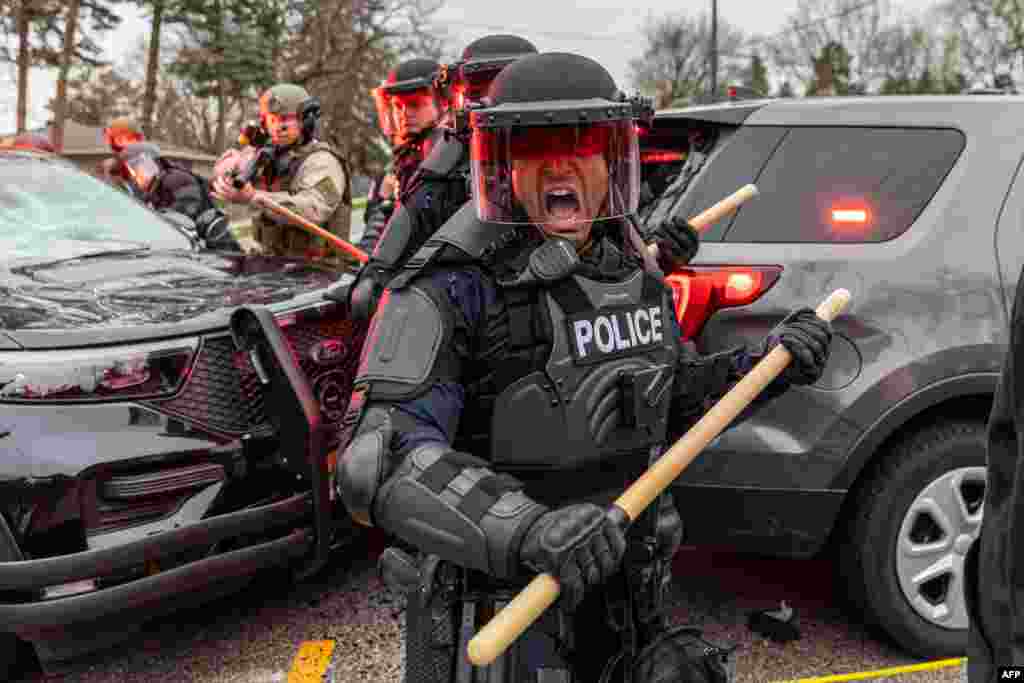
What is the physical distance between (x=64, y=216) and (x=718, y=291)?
2690 mm

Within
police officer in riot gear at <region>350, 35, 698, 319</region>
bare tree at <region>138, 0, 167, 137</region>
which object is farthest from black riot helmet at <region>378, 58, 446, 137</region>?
bare tree at <region>138, 0, 167, 137</region>

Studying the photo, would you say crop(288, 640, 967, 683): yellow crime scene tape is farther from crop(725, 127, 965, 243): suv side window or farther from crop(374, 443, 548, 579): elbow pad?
crop(374, 443, 548, 579): elbow pad

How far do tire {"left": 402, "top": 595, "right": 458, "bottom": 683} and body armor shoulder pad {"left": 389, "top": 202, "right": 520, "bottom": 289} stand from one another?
2.02 ft

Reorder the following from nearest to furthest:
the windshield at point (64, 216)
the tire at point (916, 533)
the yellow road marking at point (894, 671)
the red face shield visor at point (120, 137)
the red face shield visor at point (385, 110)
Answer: the yellow road marking at point (894, 671), the tire at point (916, 533), the windshield at point (64, 216), the red face shield visor at point (385, 110), the red face shield visor at point (120, 137)

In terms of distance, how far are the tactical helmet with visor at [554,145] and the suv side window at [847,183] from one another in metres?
1.15

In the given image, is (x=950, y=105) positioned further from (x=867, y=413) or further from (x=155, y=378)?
(x=155, y=378)

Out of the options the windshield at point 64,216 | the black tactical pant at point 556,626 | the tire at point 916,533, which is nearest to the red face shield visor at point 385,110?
the windshield at point 64,216

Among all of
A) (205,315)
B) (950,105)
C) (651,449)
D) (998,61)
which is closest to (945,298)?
(950,105)

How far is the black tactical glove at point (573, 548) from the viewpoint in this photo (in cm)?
138

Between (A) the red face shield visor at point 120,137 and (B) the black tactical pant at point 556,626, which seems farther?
(A) the red face shield visor at point 120,137

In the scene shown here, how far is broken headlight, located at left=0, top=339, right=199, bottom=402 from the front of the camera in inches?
101

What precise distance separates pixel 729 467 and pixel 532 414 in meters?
1.17

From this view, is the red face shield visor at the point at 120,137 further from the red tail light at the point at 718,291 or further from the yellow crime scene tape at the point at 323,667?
the red tail light at the point at 718,291

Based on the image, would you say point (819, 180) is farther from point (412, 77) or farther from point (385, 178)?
point (385, 178)
